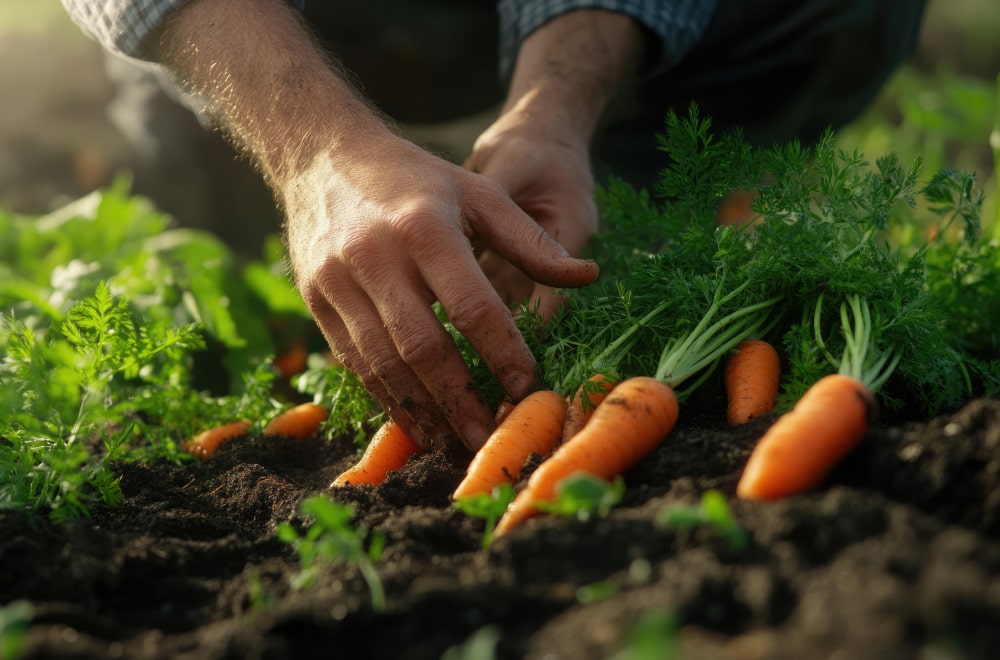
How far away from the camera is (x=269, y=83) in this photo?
2.65 metres

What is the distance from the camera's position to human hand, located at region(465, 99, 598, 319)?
9.83 ft

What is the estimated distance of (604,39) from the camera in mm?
3686

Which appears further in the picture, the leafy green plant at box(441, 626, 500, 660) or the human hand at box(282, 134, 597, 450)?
the human hand at box(282, 134, 597, 450)

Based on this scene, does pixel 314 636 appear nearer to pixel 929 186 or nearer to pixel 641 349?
pixel 641 349

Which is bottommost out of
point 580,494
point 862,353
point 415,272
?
point 862,353

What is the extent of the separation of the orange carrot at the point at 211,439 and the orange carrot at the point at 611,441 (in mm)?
1433

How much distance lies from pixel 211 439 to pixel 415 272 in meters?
1.24

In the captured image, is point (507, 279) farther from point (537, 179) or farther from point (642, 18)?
point (642, 18)

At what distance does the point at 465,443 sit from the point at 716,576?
1.13 meters

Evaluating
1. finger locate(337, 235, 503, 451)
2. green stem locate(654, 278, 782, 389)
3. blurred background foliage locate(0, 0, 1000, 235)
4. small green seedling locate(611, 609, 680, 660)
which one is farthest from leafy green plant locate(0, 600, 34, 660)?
blurred background foliage locate(0, 0, 1000, 235)

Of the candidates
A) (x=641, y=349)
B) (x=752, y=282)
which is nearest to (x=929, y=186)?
(x=752, y=282)

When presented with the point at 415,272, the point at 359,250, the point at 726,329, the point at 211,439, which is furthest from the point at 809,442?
the point at 211,439

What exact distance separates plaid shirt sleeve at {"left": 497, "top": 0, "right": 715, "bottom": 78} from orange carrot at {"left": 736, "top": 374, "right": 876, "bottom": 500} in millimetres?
2407

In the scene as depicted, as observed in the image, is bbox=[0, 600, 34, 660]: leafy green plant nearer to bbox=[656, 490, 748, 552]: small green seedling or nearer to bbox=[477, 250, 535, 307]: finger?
bbox=[656, 490, 748, 552]: small green seedling
